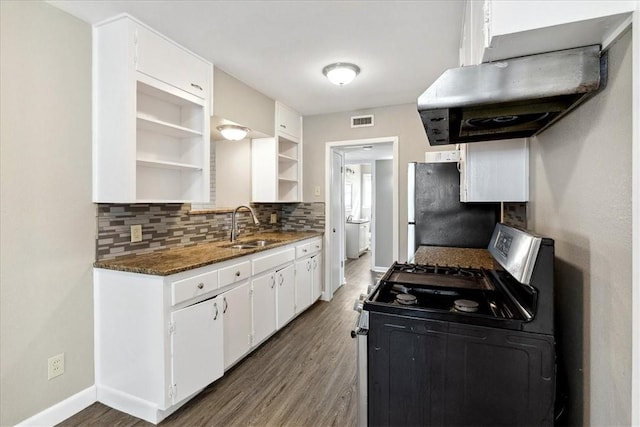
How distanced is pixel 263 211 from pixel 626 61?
3456 mm

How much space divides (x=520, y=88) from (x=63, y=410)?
2.72 m

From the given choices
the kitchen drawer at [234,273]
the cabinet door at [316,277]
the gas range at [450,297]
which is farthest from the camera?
the cabinet door at [316,277]

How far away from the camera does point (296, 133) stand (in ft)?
12.6

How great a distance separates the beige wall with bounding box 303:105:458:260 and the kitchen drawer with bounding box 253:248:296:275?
109 cm

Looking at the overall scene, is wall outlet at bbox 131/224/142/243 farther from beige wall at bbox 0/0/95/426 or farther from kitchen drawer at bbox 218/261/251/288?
kitchen drawer at bbox 218/261/251/288

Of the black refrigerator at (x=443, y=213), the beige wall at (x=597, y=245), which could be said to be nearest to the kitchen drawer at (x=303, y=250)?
the black refrigerator at (x=443, y=213)

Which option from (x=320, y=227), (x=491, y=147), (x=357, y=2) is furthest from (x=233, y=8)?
(x=320, y=227)

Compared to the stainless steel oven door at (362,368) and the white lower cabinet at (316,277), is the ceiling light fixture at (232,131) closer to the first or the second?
the white lower cabinet at (316,277)

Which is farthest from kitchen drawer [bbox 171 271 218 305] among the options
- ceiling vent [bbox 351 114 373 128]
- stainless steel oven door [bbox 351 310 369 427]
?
ceiling vent [bbox 351 114 373 128]

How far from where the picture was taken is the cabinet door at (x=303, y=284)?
10.5ft

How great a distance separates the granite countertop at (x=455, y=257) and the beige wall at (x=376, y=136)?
0.98 metres

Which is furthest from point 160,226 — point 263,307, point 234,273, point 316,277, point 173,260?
point 316,277

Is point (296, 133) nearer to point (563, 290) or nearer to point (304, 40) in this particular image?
point (304, 40)

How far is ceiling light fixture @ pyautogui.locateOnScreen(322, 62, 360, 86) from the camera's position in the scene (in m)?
2.48
